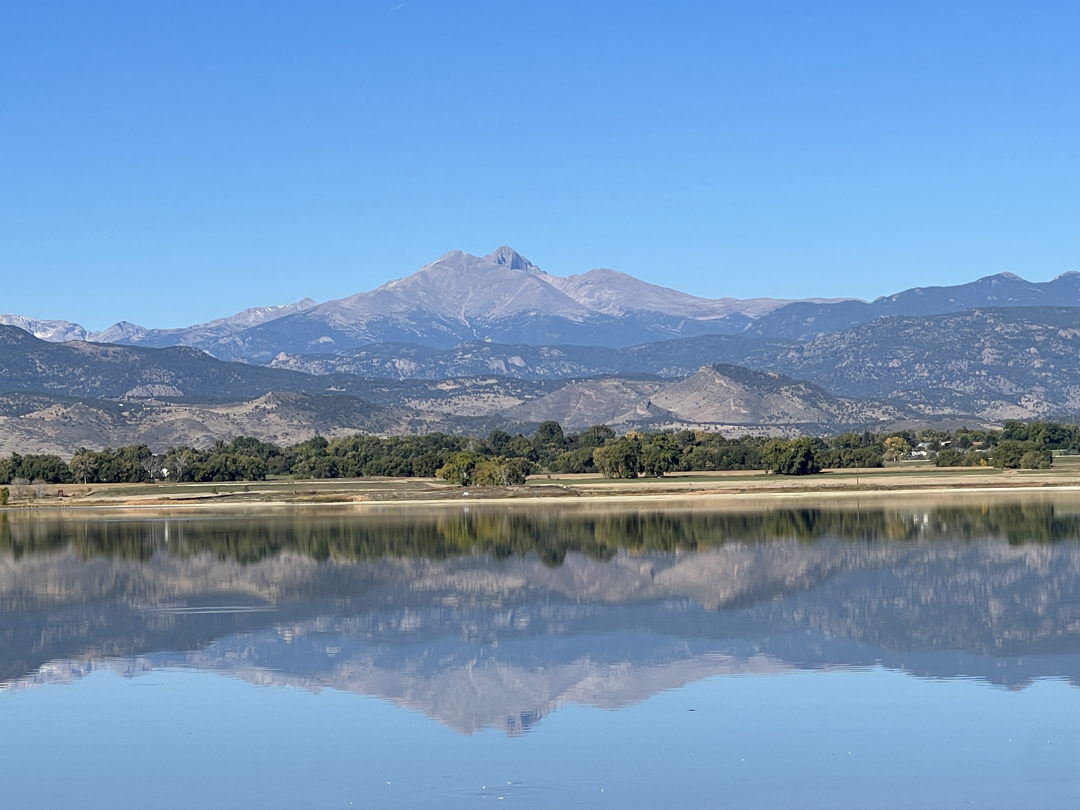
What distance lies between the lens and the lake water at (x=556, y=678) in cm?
2325

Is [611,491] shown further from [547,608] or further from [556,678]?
[556,678]

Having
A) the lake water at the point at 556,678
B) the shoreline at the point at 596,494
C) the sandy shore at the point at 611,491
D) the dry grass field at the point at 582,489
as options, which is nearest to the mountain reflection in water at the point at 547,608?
the lake water at the point at 556,678

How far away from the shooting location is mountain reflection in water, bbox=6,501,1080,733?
33031 mm

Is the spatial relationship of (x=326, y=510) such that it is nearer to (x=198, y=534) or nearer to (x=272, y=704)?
(x=198, y=534)

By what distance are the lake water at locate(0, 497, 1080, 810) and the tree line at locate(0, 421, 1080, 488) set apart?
7422cm

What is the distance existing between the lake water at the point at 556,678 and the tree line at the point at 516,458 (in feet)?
244

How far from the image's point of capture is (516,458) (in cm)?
15350

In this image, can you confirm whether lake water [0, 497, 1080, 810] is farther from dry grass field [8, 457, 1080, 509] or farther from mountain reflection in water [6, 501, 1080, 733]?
dry grass field [8, 457, 1080, 509]

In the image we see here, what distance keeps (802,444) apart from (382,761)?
11598 centimetres

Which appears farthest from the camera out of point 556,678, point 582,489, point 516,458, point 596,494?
point 516,458

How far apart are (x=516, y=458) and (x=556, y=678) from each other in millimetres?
121125

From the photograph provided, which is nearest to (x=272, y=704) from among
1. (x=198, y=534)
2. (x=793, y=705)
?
(x=793, y=705)

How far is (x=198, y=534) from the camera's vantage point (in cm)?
8250

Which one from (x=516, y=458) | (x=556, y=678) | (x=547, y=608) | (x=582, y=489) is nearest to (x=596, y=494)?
(x=582, y=489)
